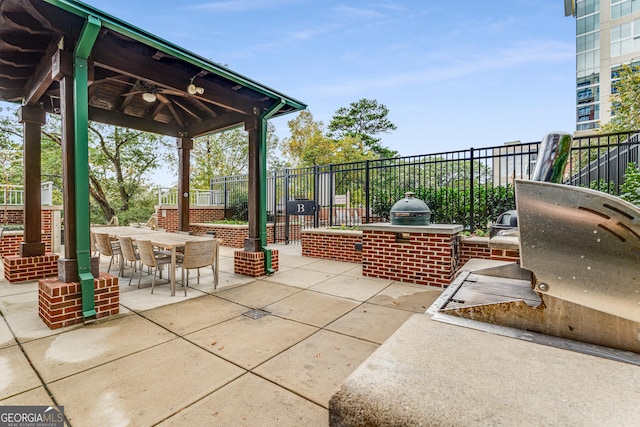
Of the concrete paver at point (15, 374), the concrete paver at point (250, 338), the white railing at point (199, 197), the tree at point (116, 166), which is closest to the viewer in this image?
the concrete paver at point (15, 374)

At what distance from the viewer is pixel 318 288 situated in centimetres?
455

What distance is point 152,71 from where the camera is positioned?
3.95 metres

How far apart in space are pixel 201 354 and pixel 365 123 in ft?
78.8

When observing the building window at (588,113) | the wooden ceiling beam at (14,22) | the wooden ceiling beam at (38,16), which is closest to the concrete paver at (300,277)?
the wooden ceiling beam at (38,16)

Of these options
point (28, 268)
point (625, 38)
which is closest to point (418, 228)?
point (28, 268)

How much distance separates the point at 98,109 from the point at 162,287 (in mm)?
3787

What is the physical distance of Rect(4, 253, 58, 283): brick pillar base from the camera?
487 centimetres

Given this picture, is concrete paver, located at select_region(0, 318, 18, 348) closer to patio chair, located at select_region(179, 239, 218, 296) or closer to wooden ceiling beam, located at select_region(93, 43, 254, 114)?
patio chair, located at select_region(179, 239, 218, 296)

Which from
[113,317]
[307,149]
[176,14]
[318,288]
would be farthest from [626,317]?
[307,149]

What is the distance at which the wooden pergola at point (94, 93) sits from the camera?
125 inches

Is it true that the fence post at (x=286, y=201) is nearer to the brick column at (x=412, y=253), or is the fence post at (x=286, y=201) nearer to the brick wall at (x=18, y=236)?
the brick column at (x=412, y=253)

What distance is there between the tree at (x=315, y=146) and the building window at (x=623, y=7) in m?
27.4

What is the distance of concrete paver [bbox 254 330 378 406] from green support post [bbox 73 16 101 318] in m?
2.40

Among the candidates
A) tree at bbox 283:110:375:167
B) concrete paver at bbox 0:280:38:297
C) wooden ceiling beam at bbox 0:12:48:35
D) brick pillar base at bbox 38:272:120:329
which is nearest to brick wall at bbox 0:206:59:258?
concrete paver at bbox 0:280:38:297
